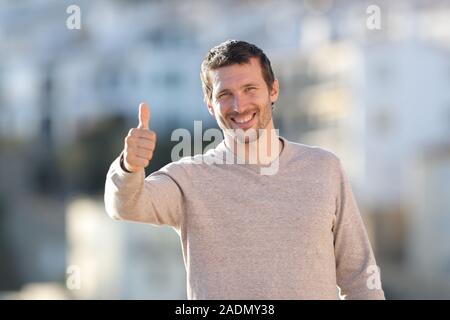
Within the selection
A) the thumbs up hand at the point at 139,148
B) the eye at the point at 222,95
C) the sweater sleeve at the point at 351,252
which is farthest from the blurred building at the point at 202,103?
the thumbs up hand at the point at 139,148

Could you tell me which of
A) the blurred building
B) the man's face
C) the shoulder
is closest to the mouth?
the man's face

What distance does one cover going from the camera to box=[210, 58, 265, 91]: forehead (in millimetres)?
1858

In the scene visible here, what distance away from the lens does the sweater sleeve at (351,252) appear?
1902mm

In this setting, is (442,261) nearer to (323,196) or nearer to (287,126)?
(287,126)

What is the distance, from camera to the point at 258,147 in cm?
189

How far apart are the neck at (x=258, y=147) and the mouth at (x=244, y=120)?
27 millimetres

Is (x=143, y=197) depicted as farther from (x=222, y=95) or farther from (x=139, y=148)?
(x=222, y=95)

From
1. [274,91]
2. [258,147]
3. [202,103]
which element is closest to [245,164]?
[258,147]

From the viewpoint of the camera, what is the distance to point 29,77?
50406 millimetres

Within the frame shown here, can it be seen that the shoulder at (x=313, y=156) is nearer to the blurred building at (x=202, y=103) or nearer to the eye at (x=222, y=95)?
the eye at (x=222, y=95)

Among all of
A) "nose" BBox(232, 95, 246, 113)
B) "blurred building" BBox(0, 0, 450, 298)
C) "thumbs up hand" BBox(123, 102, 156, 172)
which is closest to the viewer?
"thumbs up hand" BBox(123, 102, 156, 172)

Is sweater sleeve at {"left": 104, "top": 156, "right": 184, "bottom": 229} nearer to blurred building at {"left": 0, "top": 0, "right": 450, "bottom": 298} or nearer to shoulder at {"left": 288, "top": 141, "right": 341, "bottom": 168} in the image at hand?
shoulder at {"left": 288, "top": 141, "right": 341, "bottom": 168}

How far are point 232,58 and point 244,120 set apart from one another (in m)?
0.10
